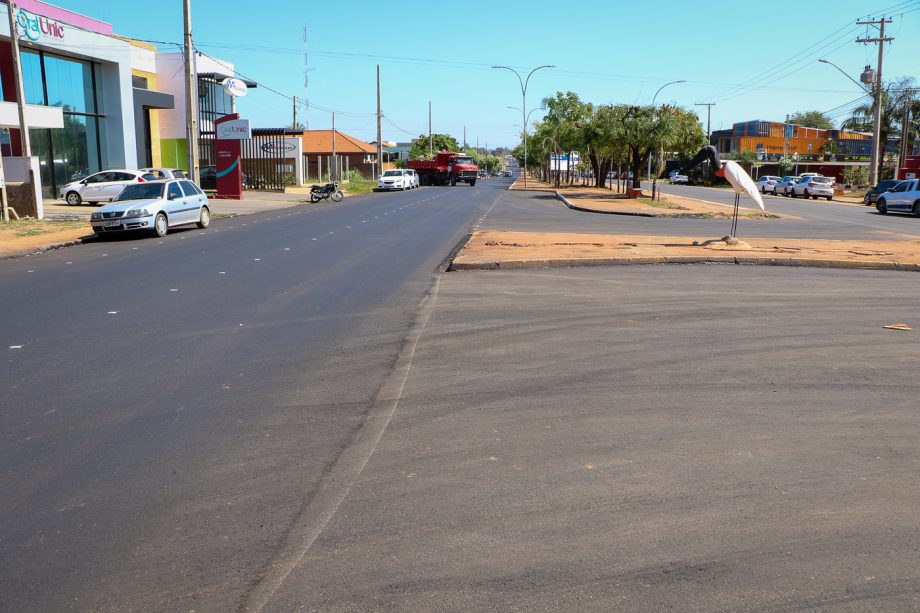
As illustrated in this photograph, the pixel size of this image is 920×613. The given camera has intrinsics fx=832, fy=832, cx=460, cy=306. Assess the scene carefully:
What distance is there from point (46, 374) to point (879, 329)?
8.66m

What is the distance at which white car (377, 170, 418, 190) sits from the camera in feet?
193

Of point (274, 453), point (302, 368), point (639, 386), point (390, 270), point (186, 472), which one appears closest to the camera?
point (186, 472)

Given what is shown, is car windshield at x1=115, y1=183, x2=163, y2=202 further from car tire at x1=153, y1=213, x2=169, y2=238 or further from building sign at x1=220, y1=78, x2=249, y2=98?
building sign at x1=220, y1=78, x2=249, y2=98

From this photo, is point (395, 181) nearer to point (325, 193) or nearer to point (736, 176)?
point (325, 193)

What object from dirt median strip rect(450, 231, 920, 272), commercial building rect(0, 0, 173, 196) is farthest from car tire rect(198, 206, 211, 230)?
commercial building rect(0, 0, 173, 196)

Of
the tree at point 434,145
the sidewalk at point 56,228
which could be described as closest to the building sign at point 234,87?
the sidewalk at point 56,228

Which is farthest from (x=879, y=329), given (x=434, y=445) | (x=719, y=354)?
(x=434, y=445)

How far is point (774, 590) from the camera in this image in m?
3.64

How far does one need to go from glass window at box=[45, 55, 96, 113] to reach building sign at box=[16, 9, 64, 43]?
159 centimetres

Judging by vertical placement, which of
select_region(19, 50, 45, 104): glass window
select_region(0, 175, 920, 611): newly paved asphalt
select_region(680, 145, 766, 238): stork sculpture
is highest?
select_region(19, 50, 45, 104): glass window

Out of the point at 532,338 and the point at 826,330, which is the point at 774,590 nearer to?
the point at 532,338

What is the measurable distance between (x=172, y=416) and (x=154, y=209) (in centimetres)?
1667

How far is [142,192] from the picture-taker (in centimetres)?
2247

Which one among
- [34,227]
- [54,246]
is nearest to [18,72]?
[34,227]
